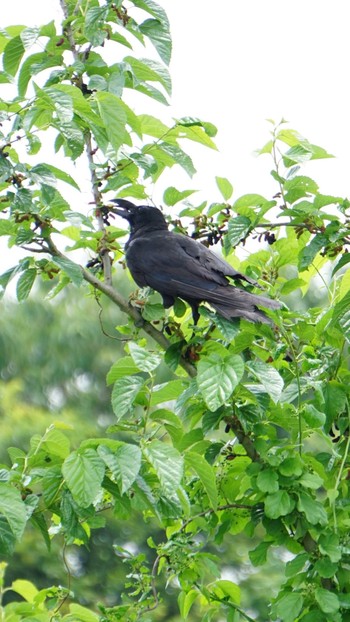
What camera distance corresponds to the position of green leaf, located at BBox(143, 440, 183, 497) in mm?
2221

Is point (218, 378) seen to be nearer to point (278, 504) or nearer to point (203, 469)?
point (203, 469)

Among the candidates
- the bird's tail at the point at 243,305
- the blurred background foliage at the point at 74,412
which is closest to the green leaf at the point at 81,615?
the bird's tail at the point at 243,305

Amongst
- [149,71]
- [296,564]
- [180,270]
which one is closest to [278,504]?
[296,564]

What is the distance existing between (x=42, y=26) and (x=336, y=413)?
4.18 feet

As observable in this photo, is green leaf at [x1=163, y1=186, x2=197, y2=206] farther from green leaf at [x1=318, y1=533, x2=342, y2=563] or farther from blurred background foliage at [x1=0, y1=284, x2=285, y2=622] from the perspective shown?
blurred background foliage at [x1=0, y1=284, x2=285, y2=622]

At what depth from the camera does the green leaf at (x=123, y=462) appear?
7.14 ft

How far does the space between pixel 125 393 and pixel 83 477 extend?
31cm

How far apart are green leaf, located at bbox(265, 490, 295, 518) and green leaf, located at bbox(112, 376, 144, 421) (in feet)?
1.39

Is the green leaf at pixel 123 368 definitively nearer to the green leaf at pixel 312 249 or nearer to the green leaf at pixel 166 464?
the green leaf at pixel 166 464

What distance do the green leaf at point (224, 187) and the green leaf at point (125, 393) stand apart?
0.72m

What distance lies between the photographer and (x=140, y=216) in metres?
3.73

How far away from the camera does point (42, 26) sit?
110 inches

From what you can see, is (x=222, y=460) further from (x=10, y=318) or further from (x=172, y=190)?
(x=10, y=318)

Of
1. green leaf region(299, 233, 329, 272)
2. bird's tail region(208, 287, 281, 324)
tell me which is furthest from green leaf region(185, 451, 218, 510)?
Result: green leaf region(299, 233, 329, 272)
